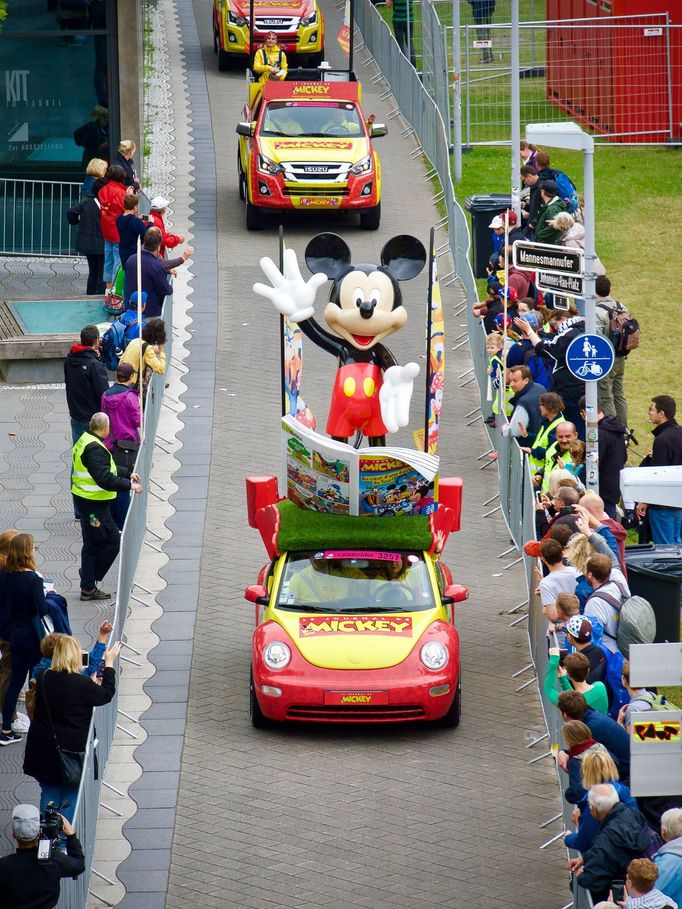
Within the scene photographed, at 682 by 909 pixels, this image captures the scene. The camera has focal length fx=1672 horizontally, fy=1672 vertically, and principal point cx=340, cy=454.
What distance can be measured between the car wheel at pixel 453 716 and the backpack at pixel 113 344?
702 centimetres

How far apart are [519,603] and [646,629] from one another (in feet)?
12.6

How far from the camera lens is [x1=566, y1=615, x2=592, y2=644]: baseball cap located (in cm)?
1130

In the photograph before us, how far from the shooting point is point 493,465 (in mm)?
18625

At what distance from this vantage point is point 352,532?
13.4 meters

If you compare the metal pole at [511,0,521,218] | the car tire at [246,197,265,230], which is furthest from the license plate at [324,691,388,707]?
the car tire at [246,197,265,230]

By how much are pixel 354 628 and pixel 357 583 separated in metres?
0.49

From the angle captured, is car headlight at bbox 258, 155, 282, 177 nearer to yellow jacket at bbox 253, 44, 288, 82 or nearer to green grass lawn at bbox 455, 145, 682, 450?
green grass lawn at bbox 455, 145, 682, 450

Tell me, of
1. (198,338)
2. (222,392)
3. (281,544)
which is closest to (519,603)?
(281,544)

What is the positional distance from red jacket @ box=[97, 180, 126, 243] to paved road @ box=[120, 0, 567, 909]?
3.98 m

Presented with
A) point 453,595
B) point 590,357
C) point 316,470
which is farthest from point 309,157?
point 453,595

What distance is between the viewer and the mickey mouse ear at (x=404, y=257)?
1462 centimetres

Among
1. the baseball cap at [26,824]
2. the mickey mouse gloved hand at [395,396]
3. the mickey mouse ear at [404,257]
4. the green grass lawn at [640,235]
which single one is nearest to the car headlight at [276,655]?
the mickey mouse gloved hand at [395,396]

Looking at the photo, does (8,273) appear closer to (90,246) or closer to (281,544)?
(90,246)

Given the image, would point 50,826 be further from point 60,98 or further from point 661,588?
point 60,98
